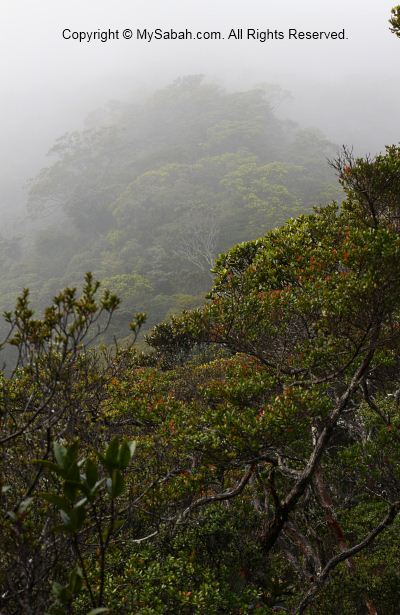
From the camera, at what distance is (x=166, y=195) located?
189ft

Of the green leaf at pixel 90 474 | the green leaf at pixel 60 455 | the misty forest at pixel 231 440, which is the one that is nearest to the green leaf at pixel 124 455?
the misty forest at pixel 231 440

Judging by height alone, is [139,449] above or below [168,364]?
below

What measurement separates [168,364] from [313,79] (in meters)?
119

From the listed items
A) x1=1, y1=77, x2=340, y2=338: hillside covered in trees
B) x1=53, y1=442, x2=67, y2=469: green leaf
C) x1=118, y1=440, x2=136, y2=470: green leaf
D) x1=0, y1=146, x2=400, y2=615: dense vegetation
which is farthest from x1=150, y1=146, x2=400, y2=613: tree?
x1=1, y1=77, x2=340, y2=338: hillside covered in trees

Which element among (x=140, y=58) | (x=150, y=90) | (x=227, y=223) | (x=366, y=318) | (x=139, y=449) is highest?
(x=140, y=58)

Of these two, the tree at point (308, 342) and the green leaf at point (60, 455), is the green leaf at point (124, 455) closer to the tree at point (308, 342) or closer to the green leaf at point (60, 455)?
the green leaf at point (60, 455)

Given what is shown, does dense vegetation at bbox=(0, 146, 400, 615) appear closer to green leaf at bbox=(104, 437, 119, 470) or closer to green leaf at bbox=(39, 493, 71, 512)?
green leaf at bbox=(39, 493, 71, 512)

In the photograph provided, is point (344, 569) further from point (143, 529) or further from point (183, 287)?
A: point (183, 287)

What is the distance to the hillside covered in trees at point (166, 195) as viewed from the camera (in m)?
48.8

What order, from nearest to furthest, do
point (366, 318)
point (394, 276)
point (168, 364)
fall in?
point (394, 276)
point (366, 318)
point (168, 364)

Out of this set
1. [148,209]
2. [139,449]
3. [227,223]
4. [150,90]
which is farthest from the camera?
[150,90]

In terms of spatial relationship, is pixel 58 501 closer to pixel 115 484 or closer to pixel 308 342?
pixel 115 484

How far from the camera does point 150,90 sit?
11088 cm

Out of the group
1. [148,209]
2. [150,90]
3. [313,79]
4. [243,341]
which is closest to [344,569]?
[243,341]
